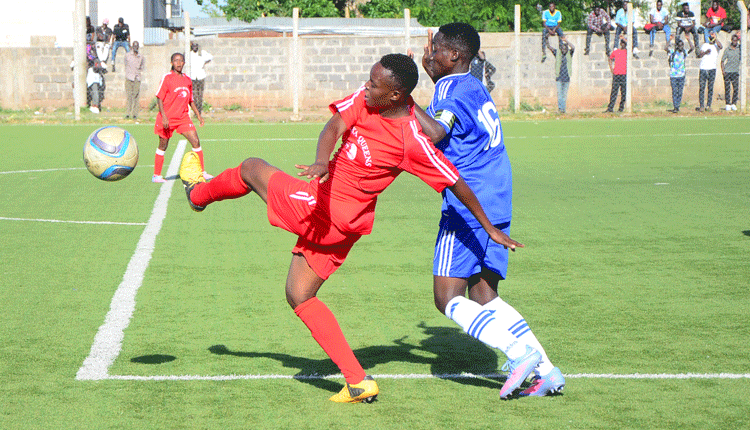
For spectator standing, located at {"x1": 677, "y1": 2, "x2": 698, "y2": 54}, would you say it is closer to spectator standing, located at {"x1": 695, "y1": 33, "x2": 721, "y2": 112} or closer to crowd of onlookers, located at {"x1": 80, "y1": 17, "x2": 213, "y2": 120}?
spectator standing, located at {"x1": 695, "y1": 33, "x2": 721, "y2": 112}

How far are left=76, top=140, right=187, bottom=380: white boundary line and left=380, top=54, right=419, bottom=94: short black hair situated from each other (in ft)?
7.49

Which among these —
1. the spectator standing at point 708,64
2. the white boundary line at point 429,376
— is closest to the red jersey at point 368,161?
the white boundary line at point 429,376

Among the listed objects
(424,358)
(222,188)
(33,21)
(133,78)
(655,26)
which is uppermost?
(33,21)

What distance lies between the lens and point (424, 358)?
5.30 m

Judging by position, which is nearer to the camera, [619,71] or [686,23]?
[619,71]

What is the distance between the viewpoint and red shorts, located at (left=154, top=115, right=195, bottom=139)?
1362 cm

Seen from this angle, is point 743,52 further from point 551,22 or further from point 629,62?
point 551,22

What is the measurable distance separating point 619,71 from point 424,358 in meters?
22.5

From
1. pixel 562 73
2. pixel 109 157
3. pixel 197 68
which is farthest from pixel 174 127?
pixel 562 73

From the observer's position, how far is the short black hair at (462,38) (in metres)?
4.65

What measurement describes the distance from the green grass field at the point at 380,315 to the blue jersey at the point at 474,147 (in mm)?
968

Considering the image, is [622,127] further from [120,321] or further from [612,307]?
[120,321]

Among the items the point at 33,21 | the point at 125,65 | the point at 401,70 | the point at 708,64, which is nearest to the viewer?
the point at 401,70

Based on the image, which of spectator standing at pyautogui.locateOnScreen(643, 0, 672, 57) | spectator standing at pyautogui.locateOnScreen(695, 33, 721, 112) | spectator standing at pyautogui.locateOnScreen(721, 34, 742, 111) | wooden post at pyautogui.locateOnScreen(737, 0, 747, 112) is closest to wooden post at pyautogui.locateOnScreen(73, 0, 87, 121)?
spectator standing at pyautogui.locateOnScreen(643, 0, 672, 57)
